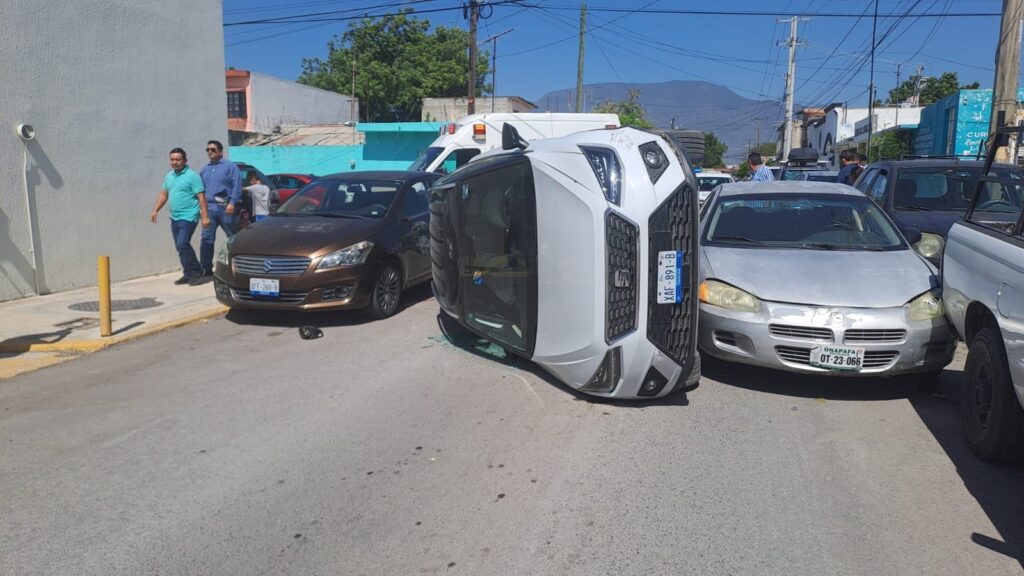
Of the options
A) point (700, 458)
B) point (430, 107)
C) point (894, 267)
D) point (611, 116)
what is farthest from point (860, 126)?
point (700, 458)

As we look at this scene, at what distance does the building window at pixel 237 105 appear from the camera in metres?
40.4

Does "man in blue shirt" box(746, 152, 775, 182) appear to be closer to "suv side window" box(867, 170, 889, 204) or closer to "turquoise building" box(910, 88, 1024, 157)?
"suv side window" box(867, 170, 889, 204)

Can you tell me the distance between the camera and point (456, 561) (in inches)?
129

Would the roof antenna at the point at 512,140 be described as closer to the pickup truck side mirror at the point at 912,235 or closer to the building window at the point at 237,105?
the pickup truck side mirror at the point at 912,235

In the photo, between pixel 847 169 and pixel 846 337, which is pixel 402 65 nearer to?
pixel 847 169

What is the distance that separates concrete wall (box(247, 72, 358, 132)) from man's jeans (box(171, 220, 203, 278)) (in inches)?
1272

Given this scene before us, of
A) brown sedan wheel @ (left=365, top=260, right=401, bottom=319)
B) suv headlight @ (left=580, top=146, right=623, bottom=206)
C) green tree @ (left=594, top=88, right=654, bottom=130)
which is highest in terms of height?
green tree @ (left=594, top=88, right=654, bottom=130)

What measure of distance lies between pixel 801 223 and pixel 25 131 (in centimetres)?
872

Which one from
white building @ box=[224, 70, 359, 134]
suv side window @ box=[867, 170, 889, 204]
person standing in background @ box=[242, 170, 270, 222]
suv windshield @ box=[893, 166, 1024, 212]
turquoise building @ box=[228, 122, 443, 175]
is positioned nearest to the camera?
suv windshield @ box=[893, 166, 1024, 212]

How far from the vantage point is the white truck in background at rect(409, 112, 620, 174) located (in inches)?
568

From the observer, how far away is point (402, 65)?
47.3m

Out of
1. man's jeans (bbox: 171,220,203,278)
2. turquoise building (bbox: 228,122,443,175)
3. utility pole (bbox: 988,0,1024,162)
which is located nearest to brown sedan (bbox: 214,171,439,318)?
man's jeans (bbox: 171,220,203,278)

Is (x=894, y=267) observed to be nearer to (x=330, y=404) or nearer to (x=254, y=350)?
(x=330, y=404)

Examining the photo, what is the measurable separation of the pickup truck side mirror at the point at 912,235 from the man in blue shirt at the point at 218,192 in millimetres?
8449
